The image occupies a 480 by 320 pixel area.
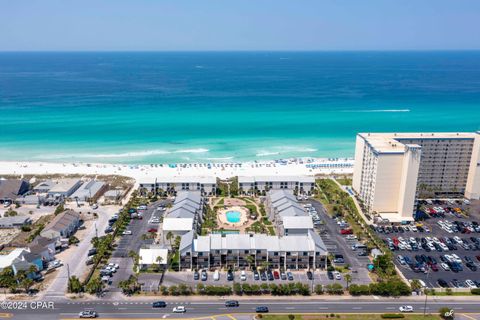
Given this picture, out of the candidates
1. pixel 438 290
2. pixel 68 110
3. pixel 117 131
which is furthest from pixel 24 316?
pixel 68 110

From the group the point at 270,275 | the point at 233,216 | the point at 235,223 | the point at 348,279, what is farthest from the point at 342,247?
the point at 233,216

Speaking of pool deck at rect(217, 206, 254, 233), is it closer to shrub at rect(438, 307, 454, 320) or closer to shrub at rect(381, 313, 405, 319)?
shrub at rect(381, 313, 405, 319)

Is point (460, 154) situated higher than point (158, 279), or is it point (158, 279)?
point (460, 154)

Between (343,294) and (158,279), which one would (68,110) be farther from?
(343,294)

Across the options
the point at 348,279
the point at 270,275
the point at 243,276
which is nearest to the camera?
the point at 348,279

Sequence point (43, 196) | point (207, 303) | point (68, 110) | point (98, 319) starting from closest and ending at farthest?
1. point (98, 319)
2. point (207, 303)
3. point (43, 196)
4. point (68, 110)

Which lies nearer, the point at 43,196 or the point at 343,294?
the point at 343,294

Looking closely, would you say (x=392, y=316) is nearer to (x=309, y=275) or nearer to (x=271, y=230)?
(x=309, y=275)
